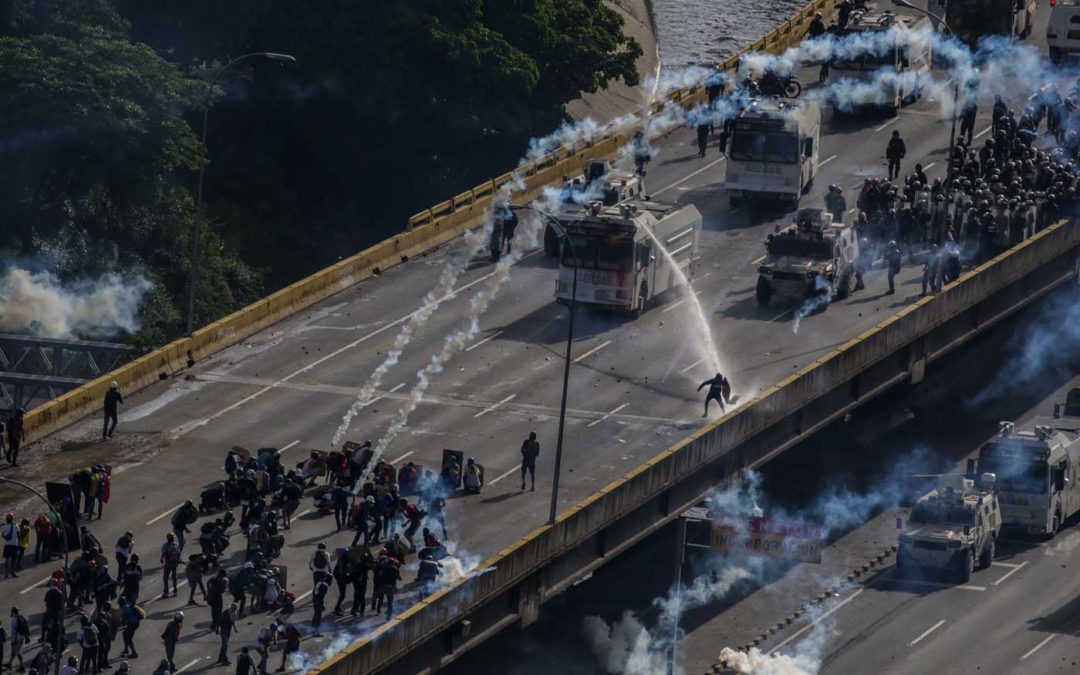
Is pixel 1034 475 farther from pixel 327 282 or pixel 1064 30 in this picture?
pixel 1064 30

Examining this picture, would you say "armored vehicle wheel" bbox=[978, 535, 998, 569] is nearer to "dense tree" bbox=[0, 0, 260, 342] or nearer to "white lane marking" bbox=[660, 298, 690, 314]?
"white lane marking" bbox=[660, 298, 690, 314]

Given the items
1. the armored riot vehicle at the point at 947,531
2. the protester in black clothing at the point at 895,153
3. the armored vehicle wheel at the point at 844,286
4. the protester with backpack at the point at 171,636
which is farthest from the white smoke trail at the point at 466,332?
the armored riot vehicle at the point at 947,531

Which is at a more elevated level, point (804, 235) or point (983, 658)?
point (804, 235)

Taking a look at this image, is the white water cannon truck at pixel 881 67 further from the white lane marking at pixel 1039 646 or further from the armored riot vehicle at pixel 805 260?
the white lane marking at pixel 1039 646

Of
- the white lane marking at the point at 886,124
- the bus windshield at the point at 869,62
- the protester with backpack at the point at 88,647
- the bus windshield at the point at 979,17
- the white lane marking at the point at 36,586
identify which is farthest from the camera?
the bus windshield at the point at 979,17

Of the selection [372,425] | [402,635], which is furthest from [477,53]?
[402,635]

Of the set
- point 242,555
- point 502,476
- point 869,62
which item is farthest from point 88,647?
point 869,62

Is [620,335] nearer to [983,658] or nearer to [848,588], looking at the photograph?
[848,588]
